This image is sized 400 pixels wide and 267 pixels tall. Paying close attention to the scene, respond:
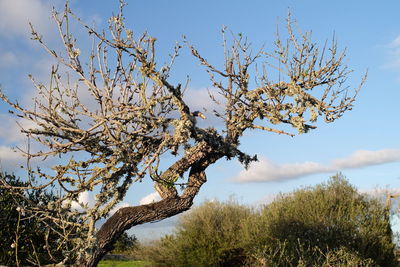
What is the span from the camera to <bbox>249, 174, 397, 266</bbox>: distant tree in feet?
61.1

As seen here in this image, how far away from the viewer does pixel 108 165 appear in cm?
762

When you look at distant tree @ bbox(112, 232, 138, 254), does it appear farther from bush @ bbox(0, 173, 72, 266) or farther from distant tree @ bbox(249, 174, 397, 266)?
bush @ bbox(0, 173, 72, 266)

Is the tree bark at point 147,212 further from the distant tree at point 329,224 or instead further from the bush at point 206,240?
the bush at point 206,240

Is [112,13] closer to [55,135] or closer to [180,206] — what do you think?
[55,135]

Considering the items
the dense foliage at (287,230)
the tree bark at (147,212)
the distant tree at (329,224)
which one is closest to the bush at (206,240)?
the dense foliage at (287,230)

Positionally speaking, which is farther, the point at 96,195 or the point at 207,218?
the point at 207,218

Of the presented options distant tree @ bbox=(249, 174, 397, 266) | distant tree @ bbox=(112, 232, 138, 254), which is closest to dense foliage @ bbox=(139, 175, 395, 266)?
distant tree @ bbox=(249, 174, 397, 266)

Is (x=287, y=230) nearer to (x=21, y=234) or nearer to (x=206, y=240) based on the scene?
(x=206, y=240)

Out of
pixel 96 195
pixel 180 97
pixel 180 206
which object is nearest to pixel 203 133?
pixel 180 97

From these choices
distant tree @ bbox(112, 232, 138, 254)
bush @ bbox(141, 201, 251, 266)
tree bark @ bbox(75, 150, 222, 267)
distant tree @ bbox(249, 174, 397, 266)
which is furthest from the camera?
distant tree @ bbox(112, 232, 138, 254)

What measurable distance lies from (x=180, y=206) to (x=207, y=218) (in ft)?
48.9

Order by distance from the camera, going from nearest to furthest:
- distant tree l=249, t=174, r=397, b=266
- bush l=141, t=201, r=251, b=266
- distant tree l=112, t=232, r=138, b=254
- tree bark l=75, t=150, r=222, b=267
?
1. tree bark l=75, t=150, r=222, b=267
2. distant tree l=249, t=174, r=397, b=266
3. bush l=141, t=201, r=251, b=266
4. distant tree l=112, t=232, r=138, b=254

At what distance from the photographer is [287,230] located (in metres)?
19.2

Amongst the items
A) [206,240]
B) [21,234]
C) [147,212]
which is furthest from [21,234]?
[206,240]
